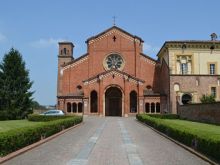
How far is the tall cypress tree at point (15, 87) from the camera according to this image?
50031 mm

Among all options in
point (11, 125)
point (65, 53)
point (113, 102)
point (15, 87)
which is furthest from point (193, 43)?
point (11, 125)

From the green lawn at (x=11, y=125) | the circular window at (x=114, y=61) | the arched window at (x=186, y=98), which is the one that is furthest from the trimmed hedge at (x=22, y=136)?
the circular window at (x=114, y=61)

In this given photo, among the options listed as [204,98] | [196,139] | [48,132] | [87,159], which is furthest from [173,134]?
[204,98]

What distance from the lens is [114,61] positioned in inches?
2459

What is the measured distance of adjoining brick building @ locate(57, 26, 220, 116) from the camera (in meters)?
57.2

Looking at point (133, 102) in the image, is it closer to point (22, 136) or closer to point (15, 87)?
point (15, 87)

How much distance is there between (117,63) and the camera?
6253 centimetres

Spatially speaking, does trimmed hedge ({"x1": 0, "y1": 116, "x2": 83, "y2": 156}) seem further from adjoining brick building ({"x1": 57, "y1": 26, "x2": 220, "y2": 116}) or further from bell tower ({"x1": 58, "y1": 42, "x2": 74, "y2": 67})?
bell tower ({"x1": 58, "y1": 42, "x2": 74, "y2": 67})

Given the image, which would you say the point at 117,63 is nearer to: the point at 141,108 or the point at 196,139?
the point at 141,108

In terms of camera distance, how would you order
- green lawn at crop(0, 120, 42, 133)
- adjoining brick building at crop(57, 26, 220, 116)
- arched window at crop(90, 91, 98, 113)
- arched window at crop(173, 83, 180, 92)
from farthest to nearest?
arched window at crop(90, 91, 98, 113) → adjoining brick building at crop(57, 26, 220, 116) → arched window at crop(173, 83, 180, 92) → green lawn at crop(0, 120, 42, 133)

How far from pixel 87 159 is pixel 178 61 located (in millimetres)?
46086

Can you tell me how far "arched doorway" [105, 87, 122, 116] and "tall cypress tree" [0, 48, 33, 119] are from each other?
13.8m

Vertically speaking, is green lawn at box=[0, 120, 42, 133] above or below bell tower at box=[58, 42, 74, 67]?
below

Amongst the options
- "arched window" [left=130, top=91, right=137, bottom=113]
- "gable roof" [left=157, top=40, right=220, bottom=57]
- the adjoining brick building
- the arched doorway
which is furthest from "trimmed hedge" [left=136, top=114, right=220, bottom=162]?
the arched doorway
